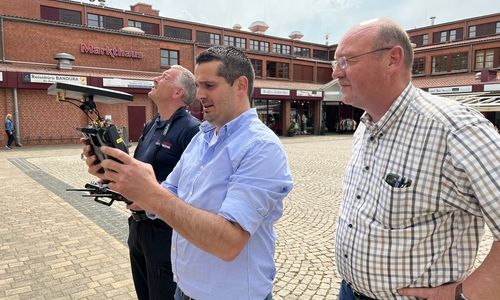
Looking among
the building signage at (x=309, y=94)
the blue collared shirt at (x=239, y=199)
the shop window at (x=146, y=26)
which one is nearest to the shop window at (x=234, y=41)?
the shop window at (x=146, y=26)

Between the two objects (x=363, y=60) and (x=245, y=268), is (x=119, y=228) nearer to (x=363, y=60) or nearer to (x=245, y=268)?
(x=245, y=268)

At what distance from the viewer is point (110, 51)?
22750 millimetres

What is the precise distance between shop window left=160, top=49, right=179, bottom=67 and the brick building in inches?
3.0

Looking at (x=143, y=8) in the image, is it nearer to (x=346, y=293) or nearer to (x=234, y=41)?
(x=234, y=41)

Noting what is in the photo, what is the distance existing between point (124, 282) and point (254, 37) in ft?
142

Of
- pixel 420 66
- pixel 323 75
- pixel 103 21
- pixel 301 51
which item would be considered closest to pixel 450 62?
pixel 420 66

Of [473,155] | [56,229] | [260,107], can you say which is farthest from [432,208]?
[260,107]

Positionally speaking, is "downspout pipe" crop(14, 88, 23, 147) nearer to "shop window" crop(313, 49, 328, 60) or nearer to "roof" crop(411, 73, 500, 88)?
"roof" crop(411, 73, 500, 88)

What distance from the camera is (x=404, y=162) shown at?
4.91 ft

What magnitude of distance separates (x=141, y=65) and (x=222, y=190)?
24.7m

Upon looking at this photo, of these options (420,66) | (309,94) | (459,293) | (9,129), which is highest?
(420,66)

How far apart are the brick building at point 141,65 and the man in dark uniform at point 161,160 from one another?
7.93 m

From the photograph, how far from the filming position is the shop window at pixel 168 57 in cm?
2535

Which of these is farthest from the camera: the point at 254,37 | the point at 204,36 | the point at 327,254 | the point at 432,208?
the point at 254,37
